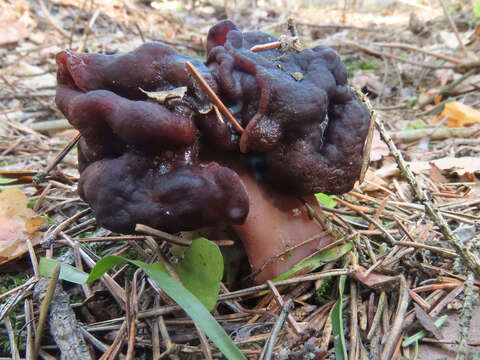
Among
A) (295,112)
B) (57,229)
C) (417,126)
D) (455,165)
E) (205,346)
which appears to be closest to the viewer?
(205,346)

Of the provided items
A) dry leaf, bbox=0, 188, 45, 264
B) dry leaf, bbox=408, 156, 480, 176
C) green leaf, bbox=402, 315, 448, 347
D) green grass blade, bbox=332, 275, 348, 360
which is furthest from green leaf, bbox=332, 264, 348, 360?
dry leaf, bbox=408, 156, 480, 176

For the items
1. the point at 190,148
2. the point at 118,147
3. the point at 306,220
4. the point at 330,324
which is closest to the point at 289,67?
the point at 190,148

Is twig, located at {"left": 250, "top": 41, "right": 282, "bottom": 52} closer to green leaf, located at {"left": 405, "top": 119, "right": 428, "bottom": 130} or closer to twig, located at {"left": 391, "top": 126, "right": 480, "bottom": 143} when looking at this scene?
twig, located at {"left": 391, "top": 126, "right": 480, "bottom": 143}

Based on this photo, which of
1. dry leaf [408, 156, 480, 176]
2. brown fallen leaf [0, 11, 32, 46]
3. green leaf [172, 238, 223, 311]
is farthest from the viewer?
brown fallen leaf [0, 11, 32, 46]

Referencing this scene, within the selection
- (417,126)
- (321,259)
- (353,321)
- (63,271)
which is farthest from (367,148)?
(417,126)

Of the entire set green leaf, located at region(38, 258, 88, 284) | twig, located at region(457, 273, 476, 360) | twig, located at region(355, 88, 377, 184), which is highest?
twig, located at region(355, 88, 377, 184)

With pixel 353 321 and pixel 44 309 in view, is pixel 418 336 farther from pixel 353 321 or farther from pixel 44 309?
pixel 44 309

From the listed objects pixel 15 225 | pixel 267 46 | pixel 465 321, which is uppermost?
pixel 267 46
